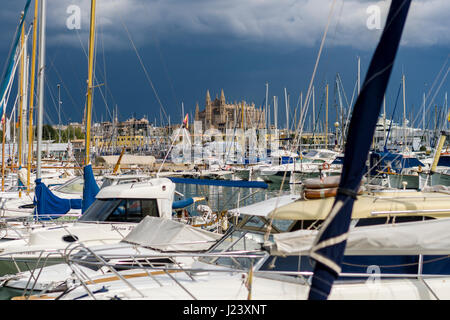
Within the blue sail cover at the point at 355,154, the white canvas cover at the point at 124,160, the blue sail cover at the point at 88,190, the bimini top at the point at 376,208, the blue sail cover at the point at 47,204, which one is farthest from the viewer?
the white canvas cover at the point at 124,160

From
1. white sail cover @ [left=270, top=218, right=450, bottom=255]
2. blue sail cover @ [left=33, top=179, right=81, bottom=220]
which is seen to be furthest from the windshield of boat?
white sail cover @ [left=270, top=218, right=450, bottom=255]

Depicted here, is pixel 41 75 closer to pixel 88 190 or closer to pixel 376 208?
pixel 88 190

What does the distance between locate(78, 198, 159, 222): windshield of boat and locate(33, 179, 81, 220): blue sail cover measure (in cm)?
277

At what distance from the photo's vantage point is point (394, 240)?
555 centimetres

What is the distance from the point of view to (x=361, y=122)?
12.8ft

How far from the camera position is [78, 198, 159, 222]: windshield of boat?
11328mm

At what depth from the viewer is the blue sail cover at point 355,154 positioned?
383cm

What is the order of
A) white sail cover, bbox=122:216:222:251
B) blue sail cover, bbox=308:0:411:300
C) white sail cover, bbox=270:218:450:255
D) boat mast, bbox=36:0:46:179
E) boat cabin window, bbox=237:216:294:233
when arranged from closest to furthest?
1. blue sail cover, bbox=308:0:411:300
2. white sail cover, bbox=270:218:450:255
3. boat cabin window, bbox=237:216:294:233
4. white sail cover, bbox=122:216:222:251
5. boat mast, bbox=36:0:46:179

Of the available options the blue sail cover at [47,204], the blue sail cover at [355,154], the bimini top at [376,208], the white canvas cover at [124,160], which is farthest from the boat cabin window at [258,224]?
the white canvas cover at [124,160]

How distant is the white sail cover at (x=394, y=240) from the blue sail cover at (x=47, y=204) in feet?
32.8

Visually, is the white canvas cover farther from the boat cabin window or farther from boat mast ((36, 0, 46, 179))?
the boat cabin window

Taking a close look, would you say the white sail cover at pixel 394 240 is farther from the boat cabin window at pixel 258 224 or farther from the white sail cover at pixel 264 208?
the boat cabin window at pixel 258 224
